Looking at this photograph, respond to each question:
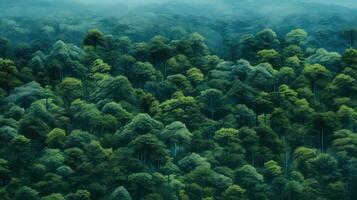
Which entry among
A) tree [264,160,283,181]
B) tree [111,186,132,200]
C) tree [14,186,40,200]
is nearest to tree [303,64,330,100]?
tree [264,160,283,181]

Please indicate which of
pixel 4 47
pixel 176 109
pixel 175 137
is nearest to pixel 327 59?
pixel 176 109

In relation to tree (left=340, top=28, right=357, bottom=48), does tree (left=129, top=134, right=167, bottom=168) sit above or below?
below

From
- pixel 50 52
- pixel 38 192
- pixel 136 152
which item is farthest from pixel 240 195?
pixel 50 52

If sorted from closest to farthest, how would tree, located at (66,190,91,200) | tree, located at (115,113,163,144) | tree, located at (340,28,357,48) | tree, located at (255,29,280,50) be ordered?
tree, located at (66,190,91,200) < tree, located at (115,113,163,144) < tree, located at (255,29,280,50) < tree, located at (340,28,357,48)

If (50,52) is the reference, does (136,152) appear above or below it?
below

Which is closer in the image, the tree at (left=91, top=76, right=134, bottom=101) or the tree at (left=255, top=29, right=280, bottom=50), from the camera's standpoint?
the tree at (left=91, top=76, right=134, bottom=101)

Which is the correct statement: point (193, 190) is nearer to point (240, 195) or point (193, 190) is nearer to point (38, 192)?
point (240, 195)

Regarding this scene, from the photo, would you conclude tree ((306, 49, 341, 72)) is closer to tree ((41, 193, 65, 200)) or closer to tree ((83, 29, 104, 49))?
tree ((83, 29, 104, 49))
